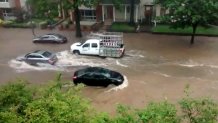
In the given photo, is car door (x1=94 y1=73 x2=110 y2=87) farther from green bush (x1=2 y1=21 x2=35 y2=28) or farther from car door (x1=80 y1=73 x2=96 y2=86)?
green bush (x1=2 y1=21 x2=35 y2=28)

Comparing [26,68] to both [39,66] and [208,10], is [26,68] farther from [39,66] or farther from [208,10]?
[208,10]

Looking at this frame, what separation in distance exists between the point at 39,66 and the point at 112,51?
662 cm

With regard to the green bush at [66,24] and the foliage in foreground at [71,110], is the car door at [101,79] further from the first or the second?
the green bush at [66,24]

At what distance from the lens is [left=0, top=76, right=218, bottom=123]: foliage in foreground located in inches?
432

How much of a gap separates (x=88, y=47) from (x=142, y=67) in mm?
5850

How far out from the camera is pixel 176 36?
115 ft

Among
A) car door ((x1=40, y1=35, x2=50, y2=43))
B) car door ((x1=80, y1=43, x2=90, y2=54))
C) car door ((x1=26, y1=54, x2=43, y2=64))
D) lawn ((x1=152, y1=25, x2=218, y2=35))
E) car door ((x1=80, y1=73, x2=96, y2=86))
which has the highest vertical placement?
lawn ((x1=152, y1=25, x2=218, y2=35))

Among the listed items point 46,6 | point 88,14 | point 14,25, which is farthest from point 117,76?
point 14,25

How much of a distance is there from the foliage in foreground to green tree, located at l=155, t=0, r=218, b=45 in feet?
57.7

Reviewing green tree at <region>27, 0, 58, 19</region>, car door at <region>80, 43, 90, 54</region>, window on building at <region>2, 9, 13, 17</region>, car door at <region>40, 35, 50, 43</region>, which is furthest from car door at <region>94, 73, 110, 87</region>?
window on building at <region>2, 9, 13, 17</region>

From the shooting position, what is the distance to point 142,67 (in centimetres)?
2734

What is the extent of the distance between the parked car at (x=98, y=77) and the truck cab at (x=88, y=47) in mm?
5597

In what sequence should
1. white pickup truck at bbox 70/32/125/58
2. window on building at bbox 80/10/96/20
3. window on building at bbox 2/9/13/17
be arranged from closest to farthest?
white pickup truck at bbox 70/32/125/58 < window on building at bbox 80/10/96/20 < window on building at bbox 2/9/13/17

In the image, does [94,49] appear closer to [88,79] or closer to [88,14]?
[88,79]
